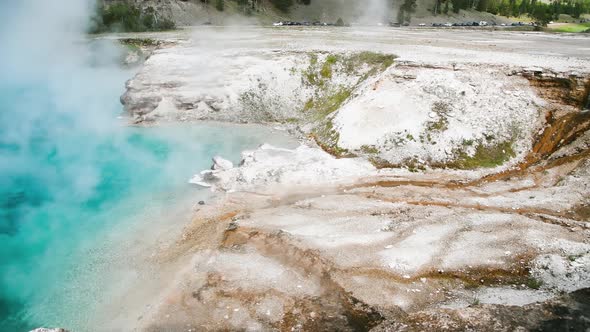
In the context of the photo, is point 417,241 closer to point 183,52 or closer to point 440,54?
point 440,54

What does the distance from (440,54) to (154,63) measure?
19367mm

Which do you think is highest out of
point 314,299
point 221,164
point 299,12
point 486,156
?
point 299,12

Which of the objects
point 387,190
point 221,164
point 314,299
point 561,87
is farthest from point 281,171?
point 561,87

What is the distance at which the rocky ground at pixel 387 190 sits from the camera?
10867 millimetres

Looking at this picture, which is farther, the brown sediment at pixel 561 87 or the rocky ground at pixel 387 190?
the brown sediment at pixel 561 87

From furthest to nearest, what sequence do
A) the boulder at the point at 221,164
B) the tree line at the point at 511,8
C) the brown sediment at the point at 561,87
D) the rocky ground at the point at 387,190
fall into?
the tree line at the point at 511,8, the brown sediment at the point at 561,87, the boulder at the point at 221,164, the rocky ground at the point at 387,190

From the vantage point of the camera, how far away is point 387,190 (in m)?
16.8

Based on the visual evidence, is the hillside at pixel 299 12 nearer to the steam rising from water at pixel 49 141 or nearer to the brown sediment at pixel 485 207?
the steam rising from water at pixel 49 141

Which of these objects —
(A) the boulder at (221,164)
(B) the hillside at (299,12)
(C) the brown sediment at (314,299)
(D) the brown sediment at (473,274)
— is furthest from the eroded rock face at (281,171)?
(B) the hillside at (299,12)

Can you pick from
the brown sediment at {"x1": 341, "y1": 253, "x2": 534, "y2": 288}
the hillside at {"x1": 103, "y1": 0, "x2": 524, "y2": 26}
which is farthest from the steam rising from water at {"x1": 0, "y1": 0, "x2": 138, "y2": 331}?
the hillside at {"x1": 103, "y1": 0, "x2": 524, "y2": 26}

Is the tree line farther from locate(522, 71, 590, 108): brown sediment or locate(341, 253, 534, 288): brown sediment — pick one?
locate(341, 253, 534, 288): brown sediment

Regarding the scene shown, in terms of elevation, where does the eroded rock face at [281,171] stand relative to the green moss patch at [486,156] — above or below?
below

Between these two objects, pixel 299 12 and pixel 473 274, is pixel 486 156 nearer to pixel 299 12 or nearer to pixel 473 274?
pixel 473 274

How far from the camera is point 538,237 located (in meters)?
13.0
